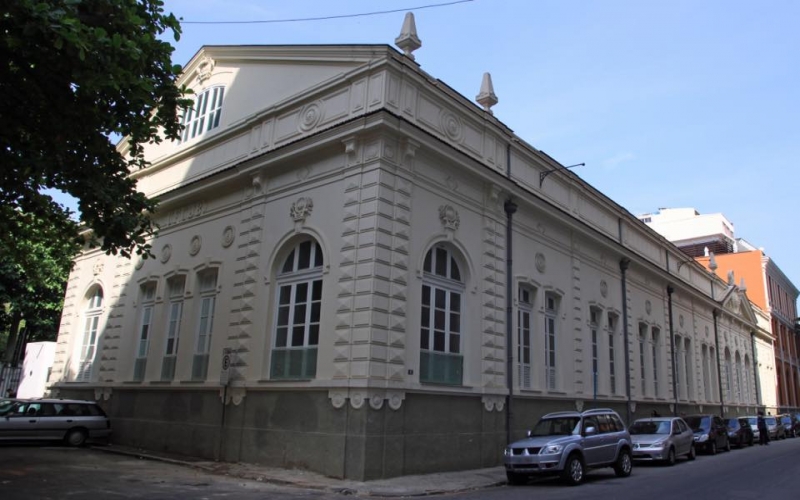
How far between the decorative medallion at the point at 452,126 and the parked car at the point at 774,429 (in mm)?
28168

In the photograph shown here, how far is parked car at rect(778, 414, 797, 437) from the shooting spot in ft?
124

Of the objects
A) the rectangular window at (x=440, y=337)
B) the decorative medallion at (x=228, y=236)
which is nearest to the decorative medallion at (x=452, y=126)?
the rectangular window at (x=440, y=337)

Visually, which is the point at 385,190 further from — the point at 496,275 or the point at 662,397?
the point at 662,397

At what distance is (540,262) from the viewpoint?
2030cm

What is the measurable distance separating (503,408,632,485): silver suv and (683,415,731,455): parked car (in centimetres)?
926

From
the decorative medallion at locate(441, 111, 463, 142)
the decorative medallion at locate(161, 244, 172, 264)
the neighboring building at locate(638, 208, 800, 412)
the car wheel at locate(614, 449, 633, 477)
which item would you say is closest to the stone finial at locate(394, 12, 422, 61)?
the decorative medallion at locate(441, 111, 463, 142)

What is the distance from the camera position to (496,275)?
17891 mm

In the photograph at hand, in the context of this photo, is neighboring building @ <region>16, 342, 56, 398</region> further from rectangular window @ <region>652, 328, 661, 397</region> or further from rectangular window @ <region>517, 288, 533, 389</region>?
rectangular window @ <region>652, 328, 661, 397</region>

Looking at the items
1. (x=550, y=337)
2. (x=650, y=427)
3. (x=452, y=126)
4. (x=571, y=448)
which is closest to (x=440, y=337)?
(x=571, y=448)

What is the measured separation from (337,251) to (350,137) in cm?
282

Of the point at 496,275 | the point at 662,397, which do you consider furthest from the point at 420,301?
the point at 662,397

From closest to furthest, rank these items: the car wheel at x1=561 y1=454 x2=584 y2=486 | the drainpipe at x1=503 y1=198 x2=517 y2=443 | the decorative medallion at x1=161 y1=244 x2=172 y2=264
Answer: the car wheel at x1=561 y1=454 x2=584 y2=486 < the drainpipe at x1=503 y1=198 x2=517 y2=443 < the decorative medallion at x1=161 y1=244 x2=172 y2=264

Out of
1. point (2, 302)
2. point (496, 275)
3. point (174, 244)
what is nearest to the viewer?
point (496, 275)

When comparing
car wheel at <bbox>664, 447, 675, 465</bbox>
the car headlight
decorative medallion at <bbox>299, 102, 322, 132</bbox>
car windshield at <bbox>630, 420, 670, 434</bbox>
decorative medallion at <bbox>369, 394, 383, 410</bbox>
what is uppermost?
decorative medallion at <bbox>299, 102, 322, 132</bbox>
